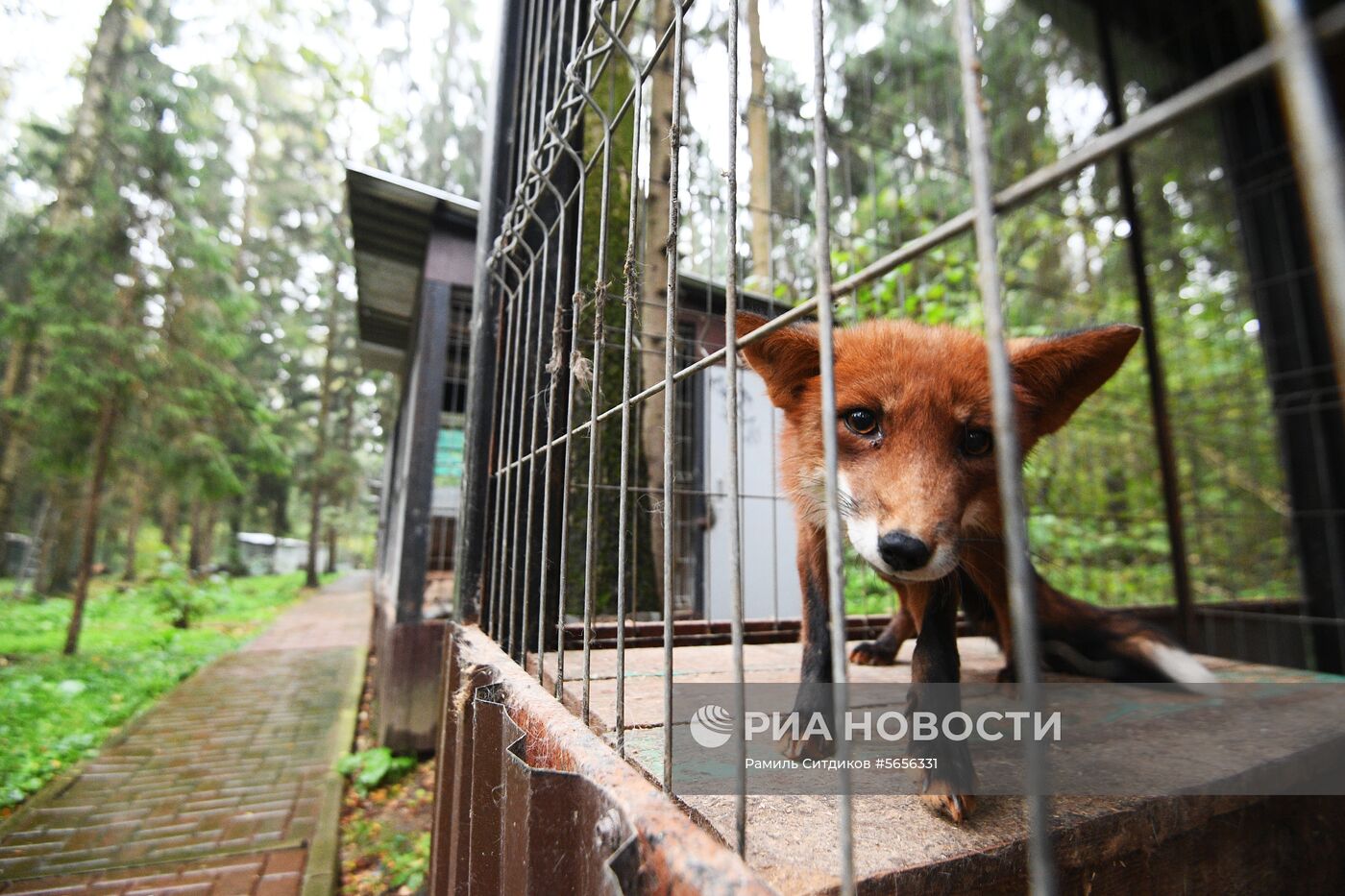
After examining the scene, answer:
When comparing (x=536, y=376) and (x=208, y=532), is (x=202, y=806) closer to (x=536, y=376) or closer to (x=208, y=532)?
(x=536, y=376)

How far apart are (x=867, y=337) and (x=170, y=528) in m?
25.3

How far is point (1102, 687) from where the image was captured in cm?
215

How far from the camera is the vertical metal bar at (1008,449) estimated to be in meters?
0.40

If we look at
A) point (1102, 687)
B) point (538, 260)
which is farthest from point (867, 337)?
point (1102, 687)

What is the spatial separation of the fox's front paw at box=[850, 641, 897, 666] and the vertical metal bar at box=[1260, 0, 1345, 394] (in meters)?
2.35

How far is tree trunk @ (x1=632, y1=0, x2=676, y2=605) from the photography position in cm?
333

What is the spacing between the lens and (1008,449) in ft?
1.42

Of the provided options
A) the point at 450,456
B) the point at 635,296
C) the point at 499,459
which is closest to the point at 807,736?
the point at 635,296

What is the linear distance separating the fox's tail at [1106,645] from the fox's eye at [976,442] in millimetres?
1193

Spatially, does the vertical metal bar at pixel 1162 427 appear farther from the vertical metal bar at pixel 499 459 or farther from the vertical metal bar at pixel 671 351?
the vertical metal bar at pixel 671 351

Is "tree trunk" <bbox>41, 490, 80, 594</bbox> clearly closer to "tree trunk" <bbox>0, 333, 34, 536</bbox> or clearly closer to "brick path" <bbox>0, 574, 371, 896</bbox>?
"tree trunk" <bbox>0, 333, 34, 536</bbox>

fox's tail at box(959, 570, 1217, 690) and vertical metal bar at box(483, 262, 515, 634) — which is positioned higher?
vertical metal bar at box(483, 262, 515, 634)

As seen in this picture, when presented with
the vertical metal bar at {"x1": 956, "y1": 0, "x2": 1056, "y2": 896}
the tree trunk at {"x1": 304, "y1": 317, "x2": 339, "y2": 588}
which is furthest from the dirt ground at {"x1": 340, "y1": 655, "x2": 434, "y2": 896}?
the tree trunk at {"x1": 304, "y1": 317, "x2": 339, "y2": 588}

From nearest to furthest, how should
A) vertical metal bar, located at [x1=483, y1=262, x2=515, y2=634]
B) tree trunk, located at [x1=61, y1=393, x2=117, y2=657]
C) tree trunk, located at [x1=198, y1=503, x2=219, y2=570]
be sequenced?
1. vertical metal bar, located at [x1=483, y1=262, x2=515, y2=634]
2. tree trunk, located at [x1=61, y1=393, x2=117, y2=657]
3. tree trunk, located at [x1=198, y1=503, x2=219, y2=570]
